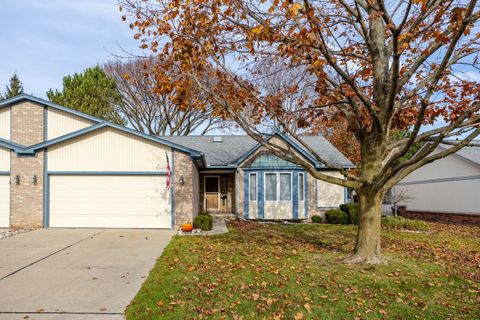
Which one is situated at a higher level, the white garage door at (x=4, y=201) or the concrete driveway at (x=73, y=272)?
the white garage door at (x=4, y=201)

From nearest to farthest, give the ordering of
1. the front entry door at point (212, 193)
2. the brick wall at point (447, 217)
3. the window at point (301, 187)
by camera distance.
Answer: the window at point (301, 187) → the brick wall at point (447, 217) → the front entry door at point (212, 193)

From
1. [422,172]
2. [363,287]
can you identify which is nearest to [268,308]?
[363,287]

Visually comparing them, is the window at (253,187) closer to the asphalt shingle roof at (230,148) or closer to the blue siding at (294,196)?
the asphalt shingle roof at (230,148)

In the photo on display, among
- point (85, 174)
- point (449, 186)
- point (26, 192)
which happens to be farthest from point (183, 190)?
point (449, 186)

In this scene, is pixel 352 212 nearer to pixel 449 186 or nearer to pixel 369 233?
pixel 449 186

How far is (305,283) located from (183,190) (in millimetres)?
8987

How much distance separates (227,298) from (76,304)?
2.45 m

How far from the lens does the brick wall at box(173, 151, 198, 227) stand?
1512 cm

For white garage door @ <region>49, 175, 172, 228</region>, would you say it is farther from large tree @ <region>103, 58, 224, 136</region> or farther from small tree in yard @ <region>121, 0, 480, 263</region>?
large tree @ <region>103, 58, 224, 136</region>

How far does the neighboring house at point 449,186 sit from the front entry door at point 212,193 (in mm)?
12968

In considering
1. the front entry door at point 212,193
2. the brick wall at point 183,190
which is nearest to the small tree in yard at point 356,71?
the brick wall at point 183,190

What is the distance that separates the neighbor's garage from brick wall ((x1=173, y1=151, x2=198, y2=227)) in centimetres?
39

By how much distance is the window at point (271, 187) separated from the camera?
1886 cm

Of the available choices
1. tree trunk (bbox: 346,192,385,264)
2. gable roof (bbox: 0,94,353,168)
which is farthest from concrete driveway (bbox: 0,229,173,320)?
tree trunk (bbox: 346,192,385,264)
